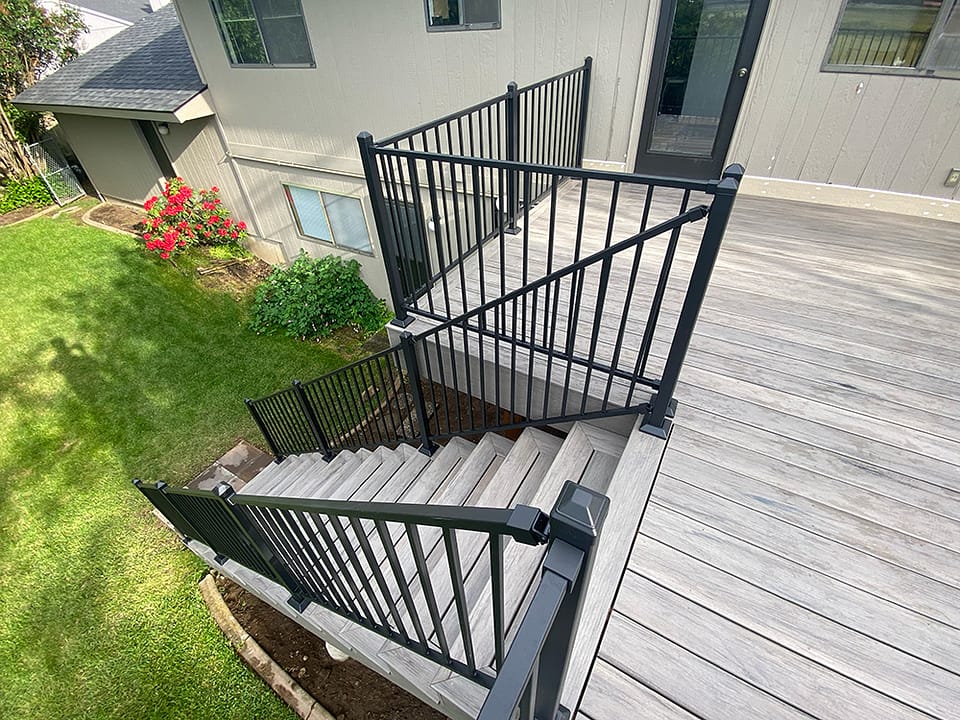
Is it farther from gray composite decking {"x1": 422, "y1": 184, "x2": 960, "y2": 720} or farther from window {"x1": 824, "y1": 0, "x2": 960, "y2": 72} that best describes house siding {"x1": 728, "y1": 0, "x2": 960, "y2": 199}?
gray composite decking {"x1": 422, "y1": 184, "x2": 960, "y2": 720}

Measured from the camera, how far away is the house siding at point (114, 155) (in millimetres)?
8805

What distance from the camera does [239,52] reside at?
239 inches

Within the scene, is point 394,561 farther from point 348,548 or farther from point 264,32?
point 264,32

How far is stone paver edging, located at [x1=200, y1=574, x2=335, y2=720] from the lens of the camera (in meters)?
2.89

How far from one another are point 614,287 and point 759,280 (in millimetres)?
969

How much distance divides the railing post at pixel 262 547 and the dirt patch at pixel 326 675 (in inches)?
51.4

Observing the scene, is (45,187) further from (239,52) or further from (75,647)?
(75,647)

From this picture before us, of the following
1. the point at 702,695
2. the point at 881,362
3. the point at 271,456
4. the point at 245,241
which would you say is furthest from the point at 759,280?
the point at 245,241

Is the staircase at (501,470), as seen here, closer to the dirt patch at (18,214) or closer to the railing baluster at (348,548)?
the railing baluster at (348,548)

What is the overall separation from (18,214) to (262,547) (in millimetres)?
12542

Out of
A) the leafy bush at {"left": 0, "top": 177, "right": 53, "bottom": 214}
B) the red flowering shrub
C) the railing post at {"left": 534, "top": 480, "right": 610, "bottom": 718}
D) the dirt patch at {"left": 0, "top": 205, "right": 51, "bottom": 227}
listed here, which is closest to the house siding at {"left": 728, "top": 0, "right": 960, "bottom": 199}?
the railing post at {"left": 534, "top": 480, "right": 610, "bottom": 718}

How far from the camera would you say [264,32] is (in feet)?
18.7

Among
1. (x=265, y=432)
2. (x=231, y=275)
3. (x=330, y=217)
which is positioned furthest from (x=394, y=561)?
(x=231, y=275)

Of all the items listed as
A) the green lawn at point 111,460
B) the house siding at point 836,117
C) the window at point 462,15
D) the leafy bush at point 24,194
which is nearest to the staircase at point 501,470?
the house siding at point 836,117
